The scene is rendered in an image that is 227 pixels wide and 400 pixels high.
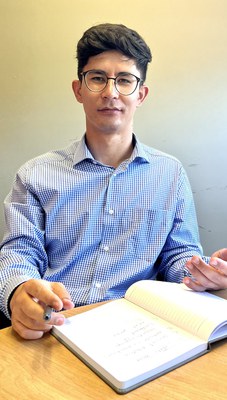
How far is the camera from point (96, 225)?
1178 mm

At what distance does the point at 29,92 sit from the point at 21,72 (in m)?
0.09

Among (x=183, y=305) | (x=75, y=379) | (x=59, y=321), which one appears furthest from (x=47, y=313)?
(x=183, y=305)

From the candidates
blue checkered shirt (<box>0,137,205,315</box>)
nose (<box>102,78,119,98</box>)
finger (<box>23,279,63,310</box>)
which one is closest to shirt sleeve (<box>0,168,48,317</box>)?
blue checkered shirt (<box>0,137,205,315</box>)

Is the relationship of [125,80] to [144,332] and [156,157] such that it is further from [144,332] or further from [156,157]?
[144,332]

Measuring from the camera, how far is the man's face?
118 centimetres

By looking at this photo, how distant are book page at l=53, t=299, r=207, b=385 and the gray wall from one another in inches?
38.6

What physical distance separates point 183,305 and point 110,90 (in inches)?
28.7

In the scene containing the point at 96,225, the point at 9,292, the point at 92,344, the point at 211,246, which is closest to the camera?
the point at 92,344

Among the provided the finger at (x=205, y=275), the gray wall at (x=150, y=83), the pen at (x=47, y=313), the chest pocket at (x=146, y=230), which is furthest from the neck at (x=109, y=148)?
the pen at (x=47, y=313)

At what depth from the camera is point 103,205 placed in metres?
1.20

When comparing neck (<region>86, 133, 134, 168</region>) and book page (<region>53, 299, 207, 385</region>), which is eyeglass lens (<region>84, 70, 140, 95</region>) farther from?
book page (<region>53, 299, 207, 385</region>)

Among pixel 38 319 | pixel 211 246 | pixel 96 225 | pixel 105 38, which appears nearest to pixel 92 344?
pixel 38 319

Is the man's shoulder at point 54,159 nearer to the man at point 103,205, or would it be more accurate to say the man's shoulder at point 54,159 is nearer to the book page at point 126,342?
the man at point 103,205

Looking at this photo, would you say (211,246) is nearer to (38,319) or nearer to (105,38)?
(105,38)
